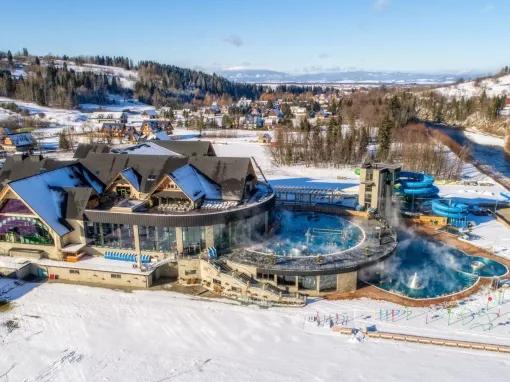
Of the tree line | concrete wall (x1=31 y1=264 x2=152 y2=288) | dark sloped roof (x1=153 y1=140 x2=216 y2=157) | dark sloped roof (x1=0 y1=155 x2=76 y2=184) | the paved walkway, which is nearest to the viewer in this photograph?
the paved walkway

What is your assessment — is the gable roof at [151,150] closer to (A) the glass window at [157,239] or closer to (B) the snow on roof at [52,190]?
(B) the snow on roof at [52,190]

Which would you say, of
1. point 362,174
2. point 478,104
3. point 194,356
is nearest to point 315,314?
point 194,356

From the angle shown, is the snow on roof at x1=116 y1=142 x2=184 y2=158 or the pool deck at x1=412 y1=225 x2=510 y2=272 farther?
the snow on roof at x1=116 y1=142 x2=184 y2=158

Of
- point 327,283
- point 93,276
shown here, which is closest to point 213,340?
point 327,283

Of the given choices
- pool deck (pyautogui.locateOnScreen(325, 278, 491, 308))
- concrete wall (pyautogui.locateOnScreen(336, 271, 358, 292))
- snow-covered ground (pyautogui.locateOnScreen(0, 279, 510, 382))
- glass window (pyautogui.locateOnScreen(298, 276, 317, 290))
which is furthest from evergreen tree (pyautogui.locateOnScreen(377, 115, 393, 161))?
glass window (pyautogui.locateOnScreen(298, 276, 317, 290))

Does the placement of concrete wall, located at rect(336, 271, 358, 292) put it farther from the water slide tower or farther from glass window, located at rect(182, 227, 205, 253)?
the water slide tower

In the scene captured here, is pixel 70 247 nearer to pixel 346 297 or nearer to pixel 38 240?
pixel 38 240
